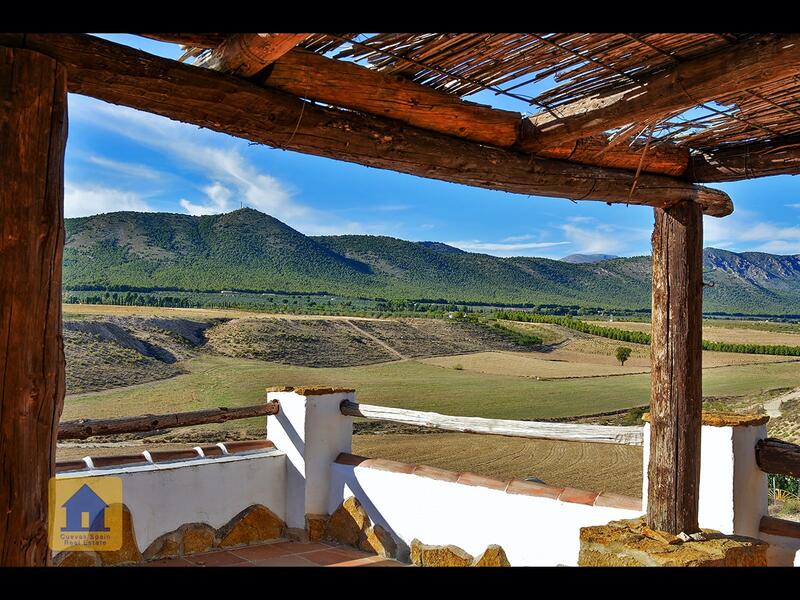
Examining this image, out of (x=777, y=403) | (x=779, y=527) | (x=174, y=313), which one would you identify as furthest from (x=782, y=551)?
(x=174, y=313)

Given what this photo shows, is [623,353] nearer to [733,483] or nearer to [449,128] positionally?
[733,483]

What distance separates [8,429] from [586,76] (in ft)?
6.06

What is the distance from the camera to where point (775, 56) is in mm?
1740

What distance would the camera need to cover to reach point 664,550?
2350 millimetres

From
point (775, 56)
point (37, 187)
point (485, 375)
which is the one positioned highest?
point (775, 56)

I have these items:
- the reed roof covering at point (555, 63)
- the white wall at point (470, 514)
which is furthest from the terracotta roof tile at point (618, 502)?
the reed roof covering at point (555, 63)

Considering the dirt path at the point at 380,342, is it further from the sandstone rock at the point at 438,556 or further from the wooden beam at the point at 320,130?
the wooden beam at the point at 320,130

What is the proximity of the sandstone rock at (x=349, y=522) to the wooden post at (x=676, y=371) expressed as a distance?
150 cm

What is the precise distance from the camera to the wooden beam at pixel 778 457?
2503 mm

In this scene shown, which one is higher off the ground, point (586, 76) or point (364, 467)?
point (586, 76)

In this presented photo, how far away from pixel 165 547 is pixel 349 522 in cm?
90
